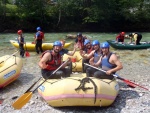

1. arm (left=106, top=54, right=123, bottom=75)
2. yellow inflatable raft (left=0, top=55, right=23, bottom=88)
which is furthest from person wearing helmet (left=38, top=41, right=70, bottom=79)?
yellow inflatable raft (left=0, top=55, right=23, bottom=88)

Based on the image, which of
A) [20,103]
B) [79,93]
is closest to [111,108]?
[79,93]

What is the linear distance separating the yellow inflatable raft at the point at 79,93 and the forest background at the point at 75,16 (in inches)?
969

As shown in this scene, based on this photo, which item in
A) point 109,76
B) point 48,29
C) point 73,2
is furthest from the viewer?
point 73,2

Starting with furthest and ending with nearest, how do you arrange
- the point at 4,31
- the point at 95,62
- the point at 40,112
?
1. the point at 4,31
2. the point at 95,62
3. the point at 40,112

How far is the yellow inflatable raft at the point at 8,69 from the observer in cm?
681

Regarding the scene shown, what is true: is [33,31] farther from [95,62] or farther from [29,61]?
[95,62]

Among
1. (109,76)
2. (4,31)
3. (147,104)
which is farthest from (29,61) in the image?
(4,31)

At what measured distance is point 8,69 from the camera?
280 inches

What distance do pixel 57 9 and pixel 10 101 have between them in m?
26.5

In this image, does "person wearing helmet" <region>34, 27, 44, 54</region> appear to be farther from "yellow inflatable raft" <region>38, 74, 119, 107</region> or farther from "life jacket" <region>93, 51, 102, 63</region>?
"yellow inflatable raft" <region>38, 74, 119, 107</region>

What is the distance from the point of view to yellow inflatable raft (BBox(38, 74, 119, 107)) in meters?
5.05

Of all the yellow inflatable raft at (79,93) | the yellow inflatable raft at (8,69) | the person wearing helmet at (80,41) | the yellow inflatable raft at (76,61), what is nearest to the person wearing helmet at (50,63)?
the yellow inflatable raft at (79,93)

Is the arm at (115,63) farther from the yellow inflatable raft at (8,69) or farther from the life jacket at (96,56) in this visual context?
the yellow inflatable raft at (8,69)

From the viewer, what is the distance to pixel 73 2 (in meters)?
32.2
